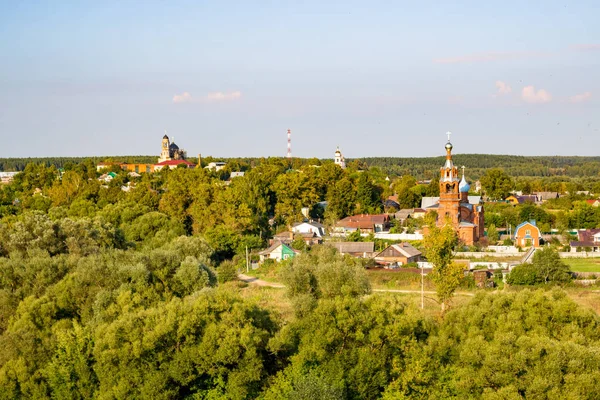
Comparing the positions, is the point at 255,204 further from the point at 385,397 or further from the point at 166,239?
the point at 385,397

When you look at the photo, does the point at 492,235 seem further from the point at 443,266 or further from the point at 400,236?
the point at 443,266

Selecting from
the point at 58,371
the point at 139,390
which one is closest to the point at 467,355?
the point at 139,390

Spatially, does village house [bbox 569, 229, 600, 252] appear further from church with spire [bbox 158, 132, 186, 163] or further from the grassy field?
church with spire [bbox 158, 132, 186, 163]

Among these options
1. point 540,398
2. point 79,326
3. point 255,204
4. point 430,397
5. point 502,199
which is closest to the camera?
point 540,398

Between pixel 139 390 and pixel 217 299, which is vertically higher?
pixel 217 299

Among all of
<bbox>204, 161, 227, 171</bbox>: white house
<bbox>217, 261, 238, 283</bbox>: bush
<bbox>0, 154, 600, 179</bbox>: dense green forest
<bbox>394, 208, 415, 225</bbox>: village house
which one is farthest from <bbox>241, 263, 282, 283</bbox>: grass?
<bbox>0, 154, 600, 179</bbox>: dense green forest

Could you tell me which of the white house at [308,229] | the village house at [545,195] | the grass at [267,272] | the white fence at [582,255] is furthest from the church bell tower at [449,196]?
the village house at [545,195]

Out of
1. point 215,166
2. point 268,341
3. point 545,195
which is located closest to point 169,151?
point 215,166
